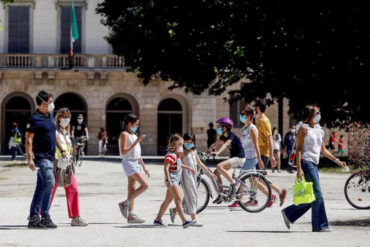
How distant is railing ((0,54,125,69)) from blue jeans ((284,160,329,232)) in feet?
127

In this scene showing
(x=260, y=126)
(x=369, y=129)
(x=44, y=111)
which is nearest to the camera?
(x=44, y=111)

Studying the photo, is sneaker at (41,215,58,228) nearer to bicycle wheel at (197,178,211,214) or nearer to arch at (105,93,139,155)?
bicycle wheel at (197,178,211,214)

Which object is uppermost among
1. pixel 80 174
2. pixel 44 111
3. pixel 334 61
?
pixel 334 61

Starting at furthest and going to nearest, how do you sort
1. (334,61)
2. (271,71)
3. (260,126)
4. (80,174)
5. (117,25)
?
(117,25) → (271,71) → (334,61) → (80,174) → (260,126)

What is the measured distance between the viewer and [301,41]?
33.3 meters

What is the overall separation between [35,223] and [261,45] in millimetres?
23689

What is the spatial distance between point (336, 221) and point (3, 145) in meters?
39.3

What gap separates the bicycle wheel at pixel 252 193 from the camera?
15.7 meters

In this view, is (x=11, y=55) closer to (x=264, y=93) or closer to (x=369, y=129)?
(x=264, y=93)

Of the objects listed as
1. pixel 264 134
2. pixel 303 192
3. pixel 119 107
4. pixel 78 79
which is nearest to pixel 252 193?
pixel 264 134

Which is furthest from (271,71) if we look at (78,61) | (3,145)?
(3,145)

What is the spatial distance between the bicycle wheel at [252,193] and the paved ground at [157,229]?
6.1 inches

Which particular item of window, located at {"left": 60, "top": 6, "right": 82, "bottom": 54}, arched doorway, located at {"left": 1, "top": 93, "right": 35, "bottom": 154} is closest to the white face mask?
window, located at {"left": 60, "top": 6, "right": 82, "bottom": 54}

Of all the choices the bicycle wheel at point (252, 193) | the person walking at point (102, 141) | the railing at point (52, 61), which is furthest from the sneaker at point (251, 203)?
the railing at point (52, 61)
